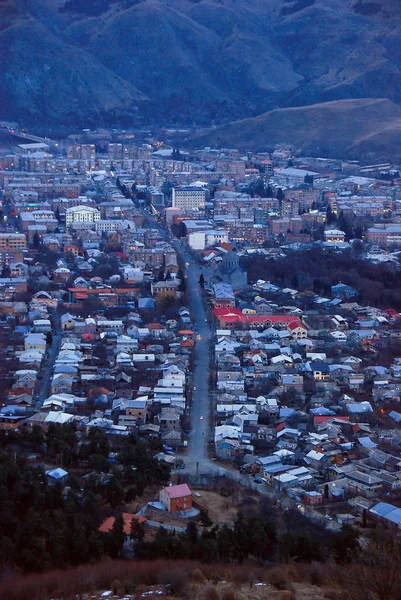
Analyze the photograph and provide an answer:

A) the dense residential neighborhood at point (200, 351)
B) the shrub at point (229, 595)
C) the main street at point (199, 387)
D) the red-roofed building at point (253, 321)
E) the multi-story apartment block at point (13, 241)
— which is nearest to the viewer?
the shrub at point (229, 595)

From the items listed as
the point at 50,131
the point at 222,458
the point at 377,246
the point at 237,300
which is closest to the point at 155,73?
the point at 50,131

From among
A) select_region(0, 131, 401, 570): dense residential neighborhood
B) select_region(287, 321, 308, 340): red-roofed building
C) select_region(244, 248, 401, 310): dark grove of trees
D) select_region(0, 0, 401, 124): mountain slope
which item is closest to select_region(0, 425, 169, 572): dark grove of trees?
select_region(0, 131, 401, 570): dense residential neighborhood

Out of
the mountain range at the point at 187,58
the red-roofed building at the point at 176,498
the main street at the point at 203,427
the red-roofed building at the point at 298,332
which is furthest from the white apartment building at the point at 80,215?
the mountain range at the point at 187,58

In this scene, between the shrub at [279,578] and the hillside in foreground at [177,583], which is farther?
the shrub at [279,578]

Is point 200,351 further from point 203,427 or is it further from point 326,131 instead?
point 326,131

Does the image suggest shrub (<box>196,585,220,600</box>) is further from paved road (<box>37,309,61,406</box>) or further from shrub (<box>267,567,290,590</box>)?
paved road (<box>37,309,61,406</box>)

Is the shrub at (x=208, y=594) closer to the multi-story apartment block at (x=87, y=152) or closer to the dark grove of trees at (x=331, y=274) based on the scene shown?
the dark grove of trees at (x=331, y=274)
